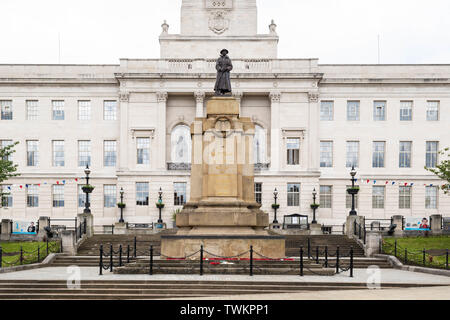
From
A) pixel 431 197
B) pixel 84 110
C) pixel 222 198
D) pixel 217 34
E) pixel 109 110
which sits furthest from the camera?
pixel 217 34

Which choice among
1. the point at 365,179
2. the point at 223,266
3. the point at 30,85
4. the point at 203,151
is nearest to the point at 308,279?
the point at 223,266

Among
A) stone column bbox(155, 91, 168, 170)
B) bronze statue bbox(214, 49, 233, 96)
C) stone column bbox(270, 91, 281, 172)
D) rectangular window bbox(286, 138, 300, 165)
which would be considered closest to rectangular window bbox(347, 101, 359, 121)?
rectangular window bbox(286, 138, 300, 165)

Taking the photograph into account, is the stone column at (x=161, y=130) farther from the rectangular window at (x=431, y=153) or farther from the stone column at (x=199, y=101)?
the rectangular window at (x=431, y=153)

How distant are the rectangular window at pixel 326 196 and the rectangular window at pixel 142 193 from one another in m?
18.4

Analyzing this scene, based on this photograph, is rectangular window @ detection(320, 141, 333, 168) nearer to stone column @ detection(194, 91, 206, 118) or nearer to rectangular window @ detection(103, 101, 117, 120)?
stone column @ detection(194, 91, 206, 118)

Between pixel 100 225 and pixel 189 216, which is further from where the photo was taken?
pixel 100 225

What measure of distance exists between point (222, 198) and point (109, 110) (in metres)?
38.0

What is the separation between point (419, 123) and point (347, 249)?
2977 centimetres

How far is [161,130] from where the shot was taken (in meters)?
55.5

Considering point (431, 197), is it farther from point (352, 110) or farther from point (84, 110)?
point (84, 110)

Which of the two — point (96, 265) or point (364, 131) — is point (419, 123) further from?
point (96, 265)

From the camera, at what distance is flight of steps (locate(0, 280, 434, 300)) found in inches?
627

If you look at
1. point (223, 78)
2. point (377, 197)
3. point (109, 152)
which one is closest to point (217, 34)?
point (109, 152)

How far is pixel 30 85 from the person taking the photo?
57.0 m
